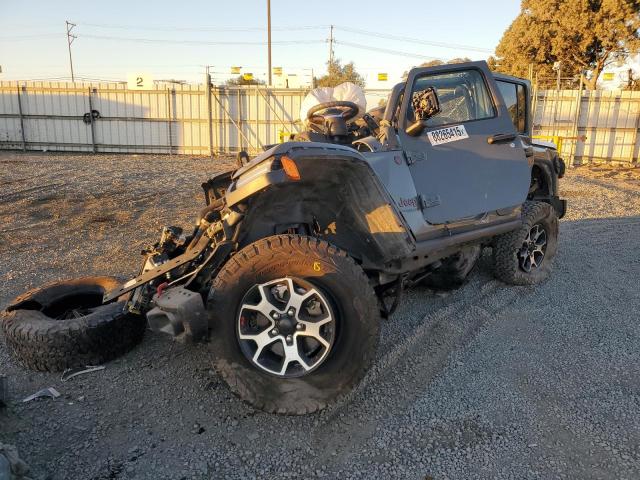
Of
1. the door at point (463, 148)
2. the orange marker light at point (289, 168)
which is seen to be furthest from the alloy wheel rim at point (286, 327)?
the door at point (463, 148)

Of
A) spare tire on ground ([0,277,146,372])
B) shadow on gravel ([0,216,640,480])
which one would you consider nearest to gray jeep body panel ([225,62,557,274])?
shadow on gravel ([0,216,640,480])

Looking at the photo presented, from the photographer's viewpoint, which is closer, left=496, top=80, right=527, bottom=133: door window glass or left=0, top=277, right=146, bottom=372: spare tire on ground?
left=0, top=277, right=146, bottom=372: spare tire on ground

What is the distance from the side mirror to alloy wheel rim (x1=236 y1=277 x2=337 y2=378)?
1689mm

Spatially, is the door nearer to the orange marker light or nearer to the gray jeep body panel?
the gray jeep body panel

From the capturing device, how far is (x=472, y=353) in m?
3.95

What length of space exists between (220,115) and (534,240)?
700 inches

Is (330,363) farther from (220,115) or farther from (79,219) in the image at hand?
(220,115)

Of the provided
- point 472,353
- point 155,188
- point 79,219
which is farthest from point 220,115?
point 472,353

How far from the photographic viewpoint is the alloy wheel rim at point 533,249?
18.4ft

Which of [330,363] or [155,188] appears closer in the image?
[330,363]

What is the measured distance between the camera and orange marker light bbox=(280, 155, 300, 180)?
283cm

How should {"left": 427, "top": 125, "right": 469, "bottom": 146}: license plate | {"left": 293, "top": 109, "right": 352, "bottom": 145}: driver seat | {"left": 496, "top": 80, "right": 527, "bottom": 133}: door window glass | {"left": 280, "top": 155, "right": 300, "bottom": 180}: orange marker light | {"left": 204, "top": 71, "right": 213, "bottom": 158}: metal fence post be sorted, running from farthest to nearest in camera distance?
{"left": 204, "top": 71, "right": 213, "bottom": 158}: metal fence post → {"left": 496, "top": 80, "right": 527, "bottom": 133}: door window glass → {"left": 293, "top": 109, "right": 352, "bottom": 145}: driver seat → {"left": 427, "top": 125, "right": 469, "bottom": 146}: license plate → {"left": 280, "top": 155, "right": 300, "bottom": 180}: orange marker light

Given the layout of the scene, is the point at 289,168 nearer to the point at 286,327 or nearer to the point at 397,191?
the point at 286,327

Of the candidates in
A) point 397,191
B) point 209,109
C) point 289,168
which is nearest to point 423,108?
point 397,191
